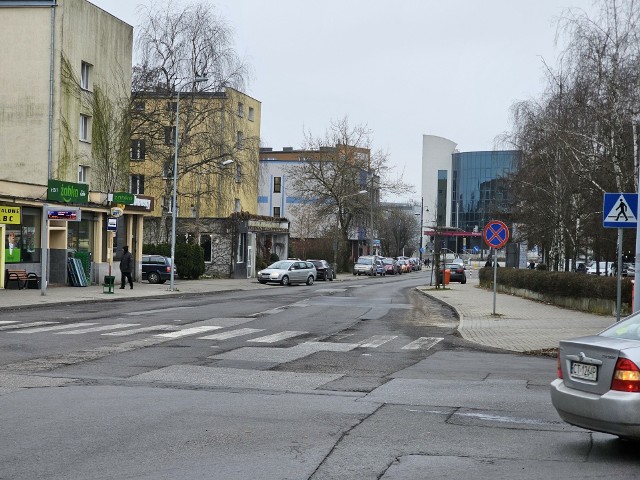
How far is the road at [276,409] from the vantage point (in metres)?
6.99

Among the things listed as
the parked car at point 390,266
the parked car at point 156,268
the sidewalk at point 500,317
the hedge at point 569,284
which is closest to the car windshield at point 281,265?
the parked car at point 156,268

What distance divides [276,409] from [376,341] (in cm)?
893

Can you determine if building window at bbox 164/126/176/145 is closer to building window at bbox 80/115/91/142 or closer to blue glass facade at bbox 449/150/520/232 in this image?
building window at bbox 80/115/91/142

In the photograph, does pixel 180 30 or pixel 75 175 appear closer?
pixel 75 175

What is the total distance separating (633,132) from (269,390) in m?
22.3

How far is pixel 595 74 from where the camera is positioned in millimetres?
32469

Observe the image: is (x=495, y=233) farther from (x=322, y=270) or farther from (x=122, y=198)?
(x=322, y=270)

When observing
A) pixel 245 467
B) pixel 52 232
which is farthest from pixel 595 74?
pixel 245 467

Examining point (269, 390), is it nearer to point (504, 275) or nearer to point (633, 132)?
point (633, 132)

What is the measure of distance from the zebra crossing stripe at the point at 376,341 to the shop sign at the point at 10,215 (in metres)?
19.2

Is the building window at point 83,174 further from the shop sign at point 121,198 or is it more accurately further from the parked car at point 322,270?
the parked car at point 322,270

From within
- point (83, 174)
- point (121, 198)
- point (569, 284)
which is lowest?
point (569, 284)

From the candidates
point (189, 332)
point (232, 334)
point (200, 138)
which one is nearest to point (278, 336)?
point (232, 334)

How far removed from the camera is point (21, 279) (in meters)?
34.3
